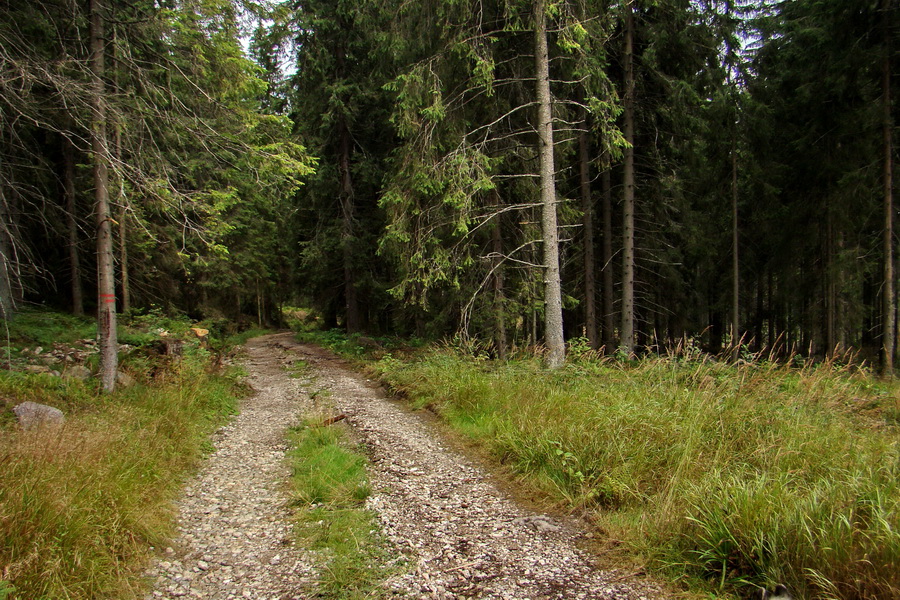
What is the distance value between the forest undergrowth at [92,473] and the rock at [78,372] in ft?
0.44

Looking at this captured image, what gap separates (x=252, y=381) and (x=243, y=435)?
4529 mm

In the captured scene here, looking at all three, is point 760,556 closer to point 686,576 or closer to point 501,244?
point 686,576

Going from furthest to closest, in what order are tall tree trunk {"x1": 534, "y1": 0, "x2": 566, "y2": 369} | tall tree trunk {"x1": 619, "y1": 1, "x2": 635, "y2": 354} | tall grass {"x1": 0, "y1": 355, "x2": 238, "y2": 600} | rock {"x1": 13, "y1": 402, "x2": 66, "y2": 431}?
tall tree trunk {"x1": 619, "y1": 1, "x2": 635, "y2": 354} < tall tree trunk {"x1": 534, "y1": 0, "x2": 566, "y2": 369} < rock {"x1": 13, "y1": 402, "x2": 66, "y2": 431} < tall grass {"x1": 0, "y1": 355, "x2": 238, "y2": 600}

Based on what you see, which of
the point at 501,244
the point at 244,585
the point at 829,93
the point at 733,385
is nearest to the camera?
the point at 244,585

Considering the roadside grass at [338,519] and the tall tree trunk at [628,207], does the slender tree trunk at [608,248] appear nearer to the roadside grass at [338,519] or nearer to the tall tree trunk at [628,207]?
the tall tree trunk at [628,207]

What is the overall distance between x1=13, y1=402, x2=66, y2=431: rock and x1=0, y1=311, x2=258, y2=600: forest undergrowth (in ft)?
0.33

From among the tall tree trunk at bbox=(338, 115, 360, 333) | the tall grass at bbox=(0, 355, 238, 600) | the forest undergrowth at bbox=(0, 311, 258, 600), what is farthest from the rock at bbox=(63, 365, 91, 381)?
the tall tree trunk at bbox=(338, 115, 360, 333)

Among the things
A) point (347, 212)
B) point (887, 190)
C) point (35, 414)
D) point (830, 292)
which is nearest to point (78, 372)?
point (35, 414)

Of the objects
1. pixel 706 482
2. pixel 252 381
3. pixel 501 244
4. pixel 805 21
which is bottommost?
pixel 252 381

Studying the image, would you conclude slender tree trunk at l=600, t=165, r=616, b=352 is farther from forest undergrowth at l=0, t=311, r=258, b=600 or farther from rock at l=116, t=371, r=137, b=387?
rock at l=116, t=371, r=137, b=387

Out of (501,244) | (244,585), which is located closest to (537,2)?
(501,244)

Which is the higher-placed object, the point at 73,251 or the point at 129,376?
the point at 73,251

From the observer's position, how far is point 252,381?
34.0ft

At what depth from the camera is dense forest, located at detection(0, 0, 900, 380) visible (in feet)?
20.9
